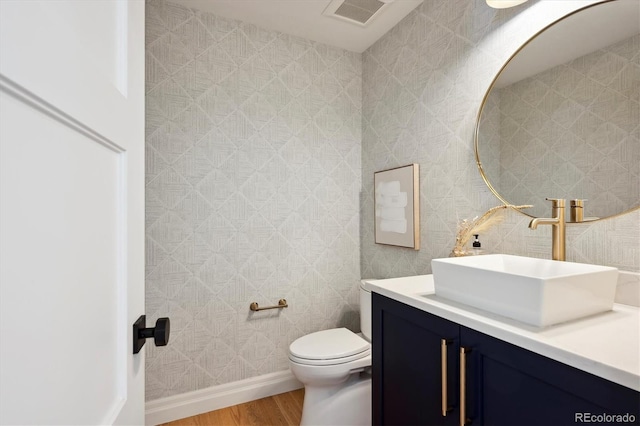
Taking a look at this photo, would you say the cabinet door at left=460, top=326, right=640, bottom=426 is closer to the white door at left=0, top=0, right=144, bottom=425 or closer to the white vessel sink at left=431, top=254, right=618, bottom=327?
the white vessel sink at left=431, top=254, right=618, bottom=327

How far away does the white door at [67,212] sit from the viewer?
11.6 inches

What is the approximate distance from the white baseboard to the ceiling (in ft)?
7.29

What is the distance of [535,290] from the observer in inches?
31.0

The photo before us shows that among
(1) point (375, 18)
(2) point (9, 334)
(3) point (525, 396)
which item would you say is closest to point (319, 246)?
(1) point (375, 18)

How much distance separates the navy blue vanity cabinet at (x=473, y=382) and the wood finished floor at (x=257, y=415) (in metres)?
0.92

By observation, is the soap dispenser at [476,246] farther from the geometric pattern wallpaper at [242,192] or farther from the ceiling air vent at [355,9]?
the ceiling air vent at [355,9]

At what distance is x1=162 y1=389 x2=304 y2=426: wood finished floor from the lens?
1882 millimetres

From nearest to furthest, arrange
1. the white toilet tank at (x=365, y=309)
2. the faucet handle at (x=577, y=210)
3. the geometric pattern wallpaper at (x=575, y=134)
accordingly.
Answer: the geometric pattern wallpaper at (x=575, y=134)
the faucet handle at (x=577, y=210)
the white toilet tank at (x=365, y=309)

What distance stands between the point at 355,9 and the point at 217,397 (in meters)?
2.42

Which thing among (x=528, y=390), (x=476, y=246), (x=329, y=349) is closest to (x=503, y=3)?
(x=476, y=246)

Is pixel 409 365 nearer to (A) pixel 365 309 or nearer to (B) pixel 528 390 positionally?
(B) pixel 528 390

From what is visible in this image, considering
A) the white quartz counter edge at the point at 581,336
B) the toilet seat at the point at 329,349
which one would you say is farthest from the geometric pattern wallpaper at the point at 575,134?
the toilet seat at the point at 329,349

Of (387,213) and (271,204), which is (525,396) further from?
(271,204)

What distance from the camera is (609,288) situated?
0.91 metres
